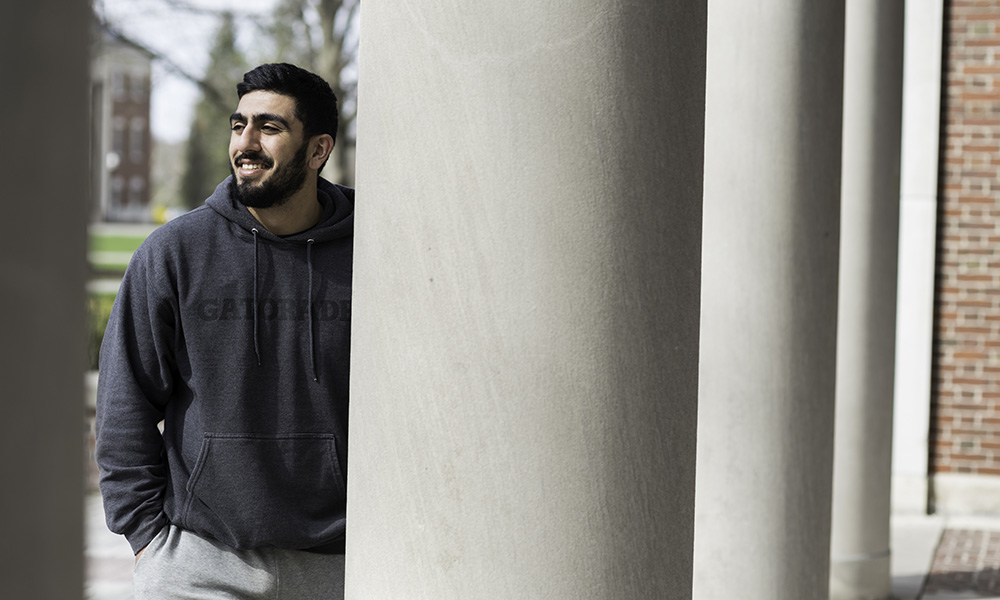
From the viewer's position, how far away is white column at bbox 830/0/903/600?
6.61 m

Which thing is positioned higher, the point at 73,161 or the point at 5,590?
the point at 73,161

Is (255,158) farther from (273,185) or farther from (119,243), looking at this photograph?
(119,243)

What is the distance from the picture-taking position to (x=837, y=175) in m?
4.53

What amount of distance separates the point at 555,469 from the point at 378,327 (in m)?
0.37

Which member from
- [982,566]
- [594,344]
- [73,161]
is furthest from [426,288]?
[982,566]

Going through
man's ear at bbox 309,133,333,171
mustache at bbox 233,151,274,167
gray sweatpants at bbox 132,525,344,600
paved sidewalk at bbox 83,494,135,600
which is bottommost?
paved sidewalk at bbox 83,494,135,600

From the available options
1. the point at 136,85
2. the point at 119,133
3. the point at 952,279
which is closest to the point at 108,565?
the point at 952,279

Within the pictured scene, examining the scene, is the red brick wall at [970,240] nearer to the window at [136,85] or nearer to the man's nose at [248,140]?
the man's nose at [248,140]

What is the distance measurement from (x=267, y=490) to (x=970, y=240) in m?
7.07

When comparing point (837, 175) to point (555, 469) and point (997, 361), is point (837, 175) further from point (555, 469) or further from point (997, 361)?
point (997, 361)

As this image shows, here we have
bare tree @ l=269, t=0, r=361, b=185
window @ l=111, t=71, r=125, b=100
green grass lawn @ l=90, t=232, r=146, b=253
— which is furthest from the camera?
window @ l=111, t=71, r=125, b=100

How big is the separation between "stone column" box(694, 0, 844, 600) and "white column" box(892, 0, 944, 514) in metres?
4.66

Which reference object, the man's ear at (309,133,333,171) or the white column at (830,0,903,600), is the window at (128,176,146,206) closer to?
the white column at (830,0,903,600)

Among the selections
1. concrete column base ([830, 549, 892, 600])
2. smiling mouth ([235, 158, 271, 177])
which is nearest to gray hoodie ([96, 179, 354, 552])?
smiling mouth ([235, 158, 271, 177])
